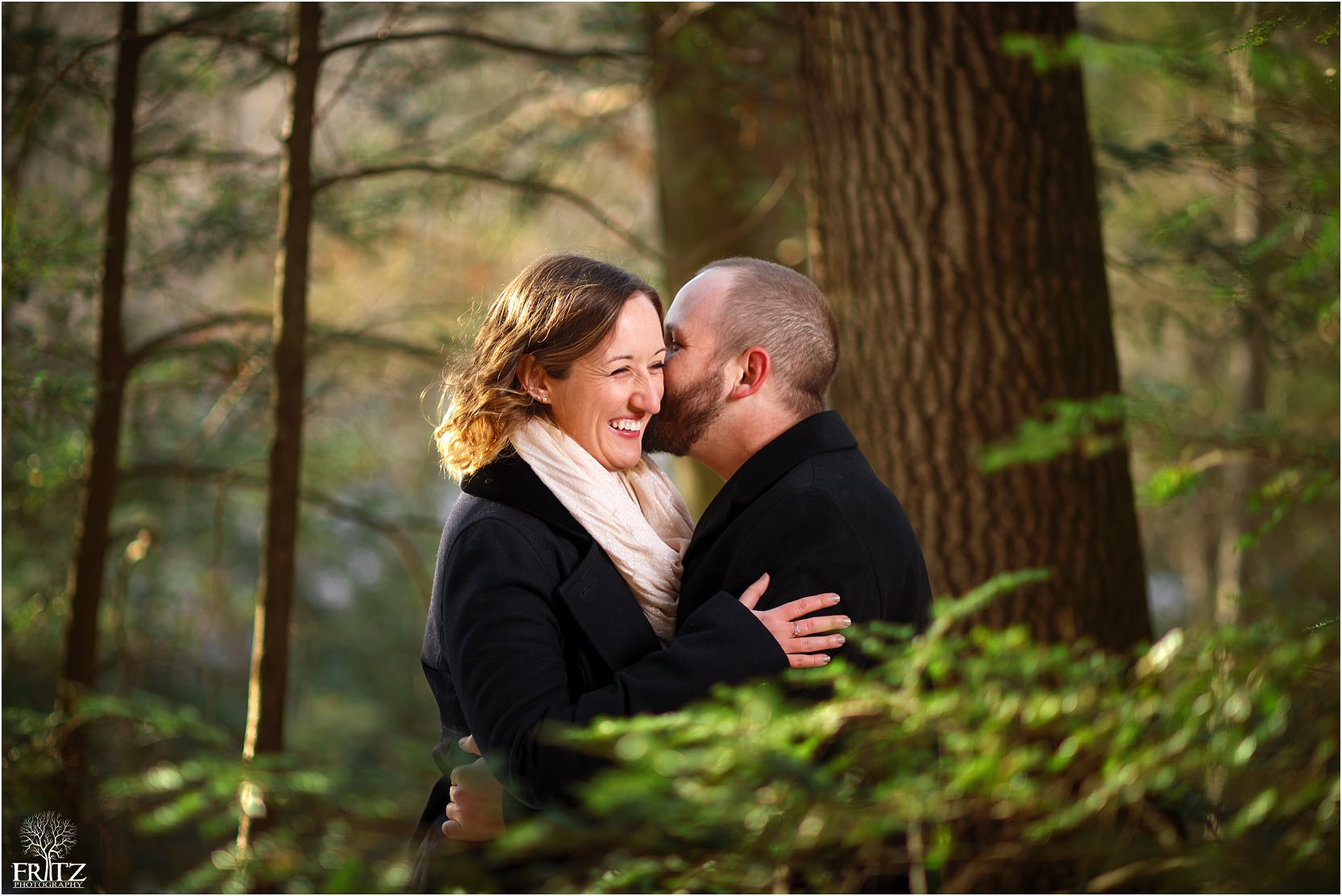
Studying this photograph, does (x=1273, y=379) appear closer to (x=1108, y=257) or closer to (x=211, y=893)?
(x=1108, y=257)

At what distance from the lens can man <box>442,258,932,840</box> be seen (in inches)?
98.1

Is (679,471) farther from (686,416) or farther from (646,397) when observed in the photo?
(646,397)

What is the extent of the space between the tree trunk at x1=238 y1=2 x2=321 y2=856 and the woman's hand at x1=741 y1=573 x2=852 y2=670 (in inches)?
103

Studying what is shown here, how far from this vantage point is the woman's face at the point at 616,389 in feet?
8.71

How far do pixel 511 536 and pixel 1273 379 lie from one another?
12030 millimetres

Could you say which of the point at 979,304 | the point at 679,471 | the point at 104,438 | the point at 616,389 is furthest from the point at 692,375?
the point at 679,471

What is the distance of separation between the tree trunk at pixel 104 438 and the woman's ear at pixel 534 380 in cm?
264

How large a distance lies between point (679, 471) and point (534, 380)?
184 inches

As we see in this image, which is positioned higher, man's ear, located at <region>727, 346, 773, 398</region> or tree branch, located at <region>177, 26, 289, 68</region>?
tree branch, located at <region>177, 26, 289, 68</region>

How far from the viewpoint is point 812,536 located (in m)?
2.49

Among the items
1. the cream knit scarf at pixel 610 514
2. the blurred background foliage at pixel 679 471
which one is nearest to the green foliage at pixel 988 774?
the blurred background foliage at pixel 679 471

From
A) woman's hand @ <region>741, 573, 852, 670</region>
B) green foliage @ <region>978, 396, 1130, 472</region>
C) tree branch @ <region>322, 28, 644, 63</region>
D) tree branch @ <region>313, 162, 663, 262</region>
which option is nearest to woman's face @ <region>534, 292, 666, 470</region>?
woman's hand @ <region>741, 573, 852, 670</region>

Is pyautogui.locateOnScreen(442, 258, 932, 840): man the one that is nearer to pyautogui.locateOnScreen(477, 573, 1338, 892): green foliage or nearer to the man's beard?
the man's beard

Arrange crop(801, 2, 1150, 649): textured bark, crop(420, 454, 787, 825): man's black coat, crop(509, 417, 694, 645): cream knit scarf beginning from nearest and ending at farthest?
crop(420, 454, 787, 825): man's black coat < crop(509, 417, 694, 645): cream knit scarf < crop(801, 2, 1150, 649): textured bark
